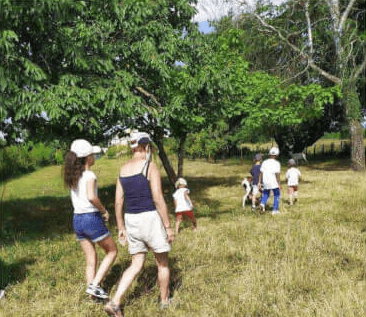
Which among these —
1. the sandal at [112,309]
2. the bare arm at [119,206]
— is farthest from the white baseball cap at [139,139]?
the sandal at [112,309]

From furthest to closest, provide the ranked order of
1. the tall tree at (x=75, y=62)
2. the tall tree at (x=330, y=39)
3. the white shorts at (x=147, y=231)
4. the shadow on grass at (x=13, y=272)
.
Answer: the tall tree at (x=330, y=39), the tall tree at (x=75, y=62), the shadow on grass at (x=13, y=272), the white shorts at (x=147, y=231)

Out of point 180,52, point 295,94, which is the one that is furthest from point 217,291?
point 295,94

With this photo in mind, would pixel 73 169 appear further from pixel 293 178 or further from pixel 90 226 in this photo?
pixel 293 178

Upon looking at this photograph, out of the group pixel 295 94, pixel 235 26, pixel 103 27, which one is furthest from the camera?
pixel 235 26

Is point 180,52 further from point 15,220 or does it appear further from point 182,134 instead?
point 15,220

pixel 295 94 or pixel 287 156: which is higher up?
pixel 295 94

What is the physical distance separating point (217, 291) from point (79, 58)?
5.01 m

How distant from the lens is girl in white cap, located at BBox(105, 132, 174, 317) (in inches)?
151

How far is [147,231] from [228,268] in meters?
2.09

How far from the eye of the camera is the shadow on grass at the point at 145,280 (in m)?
4.62

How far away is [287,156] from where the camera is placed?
3378 cm

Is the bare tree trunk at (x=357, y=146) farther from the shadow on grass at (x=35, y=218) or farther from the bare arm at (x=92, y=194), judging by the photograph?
the bare arm at (x=92, y=194)

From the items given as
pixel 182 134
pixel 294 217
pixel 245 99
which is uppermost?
pixel 245 99

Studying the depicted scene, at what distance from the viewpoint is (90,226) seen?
13.7ft
